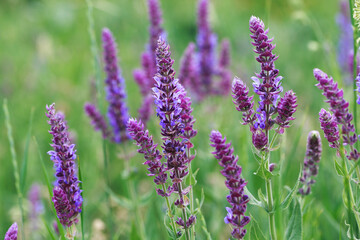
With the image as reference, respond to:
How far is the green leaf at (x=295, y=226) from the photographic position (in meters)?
2.03

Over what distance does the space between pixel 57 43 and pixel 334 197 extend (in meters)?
6.57

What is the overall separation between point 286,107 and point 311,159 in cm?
48

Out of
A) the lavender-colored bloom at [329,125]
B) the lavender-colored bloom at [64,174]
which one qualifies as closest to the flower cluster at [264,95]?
the lavender-colored bloom at [329,125]

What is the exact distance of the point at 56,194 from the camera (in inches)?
71.8

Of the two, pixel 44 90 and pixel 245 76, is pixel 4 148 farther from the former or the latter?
pixel 245 76

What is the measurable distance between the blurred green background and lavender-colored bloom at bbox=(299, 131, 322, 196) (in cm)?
13

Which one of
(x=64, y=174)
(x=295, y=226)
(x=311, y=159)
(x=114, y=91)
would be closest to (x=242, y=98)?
(x=311, y=159)

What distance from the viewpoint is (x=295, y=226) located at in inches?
81.3

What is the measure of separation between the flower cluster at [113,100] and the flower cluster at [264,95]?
1440 millimetres

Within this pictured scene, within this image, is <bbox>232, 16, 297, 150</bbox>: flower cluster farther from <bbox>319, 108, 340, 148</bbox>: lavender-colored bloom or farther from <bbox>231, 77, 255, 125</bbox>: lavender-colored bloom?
<bbox>319, 108, 340, 148</bbox>: lavender-colored bloom

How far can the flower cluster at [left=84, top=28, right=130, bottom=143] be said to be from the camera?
10.0ft

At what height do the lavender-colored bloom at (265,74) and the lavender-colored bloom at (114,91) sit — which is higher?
the lavender-colored bloom at (114,91)

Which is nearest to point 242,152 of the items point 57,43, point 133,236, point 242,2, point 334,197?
point 334,197

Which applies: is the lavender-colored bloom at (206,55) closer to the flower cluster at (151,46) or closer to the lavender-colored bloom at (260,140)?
the flower cluster at (151,46)
